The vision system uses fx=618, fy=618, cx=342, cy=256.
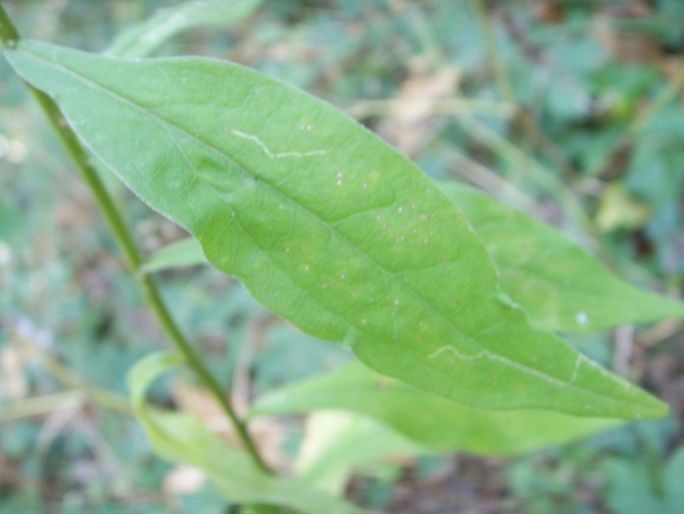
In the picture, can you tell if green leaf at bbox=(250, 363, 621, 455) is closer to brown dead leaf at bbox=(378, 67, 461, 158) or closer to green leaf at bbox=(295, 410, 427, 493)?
green leaf at bbox=(295, 410, 427, 493)

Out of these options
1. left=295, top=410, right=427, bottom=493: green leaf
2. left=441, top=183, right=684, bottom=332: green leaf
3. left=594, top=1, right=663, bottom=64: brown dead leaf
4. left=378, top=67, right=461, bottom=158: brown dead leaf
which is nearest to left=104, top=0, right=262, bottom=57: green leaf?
left=441, top=183, right=684, bottom=332: green leaf

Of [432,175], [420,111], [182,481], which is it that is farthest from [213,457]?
[420,111]

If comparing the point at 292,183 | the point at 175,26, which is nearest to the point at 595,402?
the point at 292,183

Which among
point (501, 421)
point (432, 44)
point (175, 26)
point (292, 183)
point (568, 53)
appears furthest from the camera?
point (432, 44)

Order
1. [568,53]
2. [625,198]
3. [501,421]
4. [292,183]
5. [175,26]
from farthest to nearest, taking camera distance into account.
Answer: [568,53], [625,198], [501,421], [175,26], [292,183]

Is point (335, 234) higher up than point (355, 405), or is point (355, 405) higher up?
point (335, 234)

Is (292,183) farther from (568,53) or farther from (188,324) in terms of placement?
(568,53)

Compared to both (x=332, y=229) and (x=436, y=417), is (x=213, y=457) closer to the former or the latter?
(x=436, y=417)
